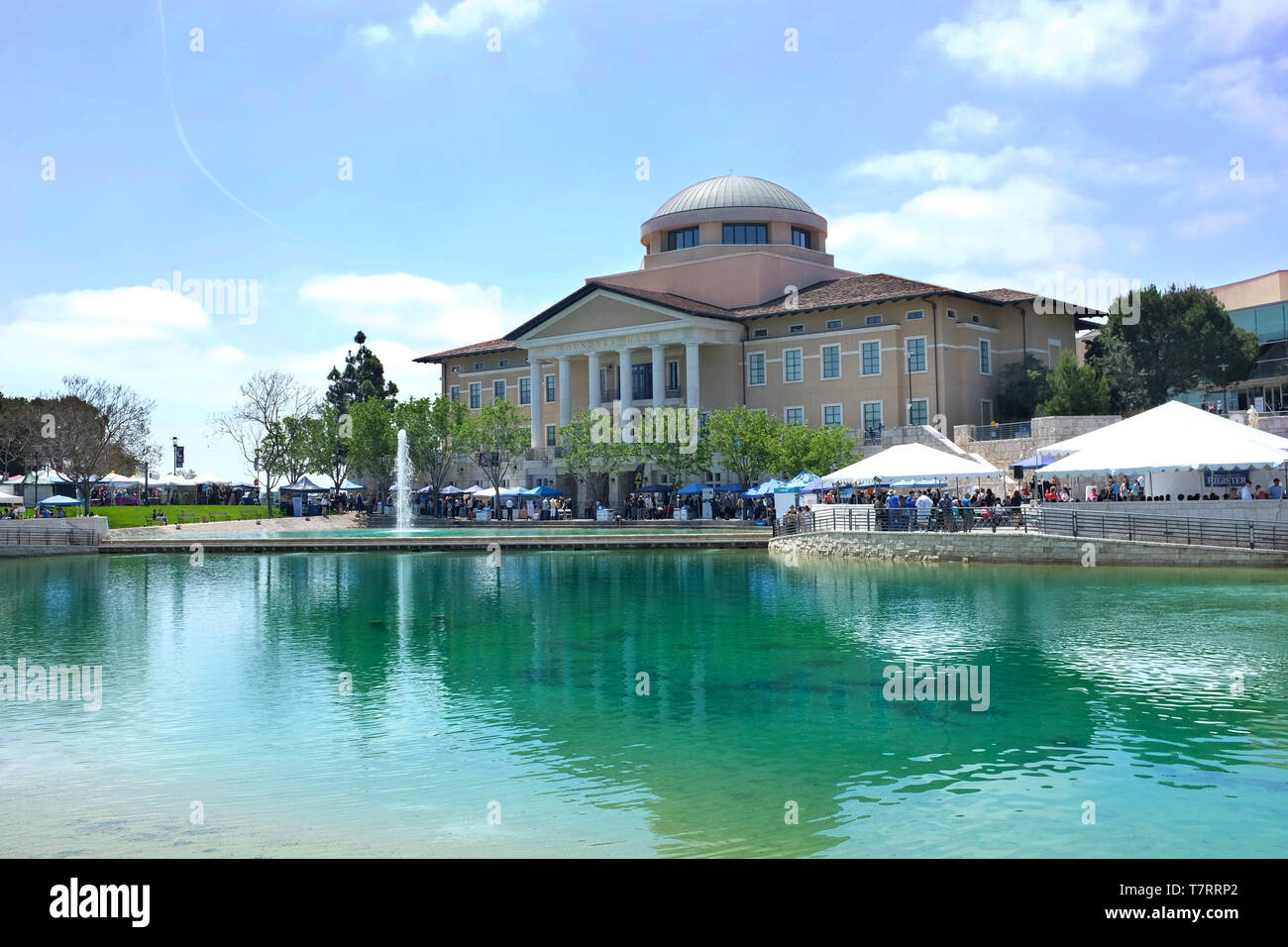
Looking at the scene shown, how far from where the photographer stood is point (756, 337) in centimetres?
6272

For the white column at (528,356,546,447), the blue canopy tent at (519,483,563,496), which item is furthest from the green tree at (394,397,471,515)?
the blue canopy tent at (519,483,563,496)

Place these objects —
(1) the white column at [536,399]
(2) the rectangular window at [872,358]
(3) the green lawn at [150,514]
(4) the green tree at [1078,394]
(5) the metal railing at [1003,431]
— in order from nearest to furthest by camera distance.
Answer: (5) the metal railing at [1003,431], (4) the green tree at [1078,394], (3) the green lawn at [150,514], (2) the rectangular window at [872,358], (1) the white column at [536,399]

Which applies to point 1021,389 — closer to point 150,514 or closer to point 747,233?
point 747,233

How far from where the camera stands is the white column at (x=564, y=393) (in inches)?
2608

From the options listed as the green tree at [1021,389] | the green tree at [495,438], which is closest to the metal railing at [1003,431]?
the green tree at [1021,389]

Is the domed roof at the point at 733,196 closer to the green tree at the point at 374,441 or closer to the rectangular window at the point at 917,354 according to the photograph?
the rectangular window at the point at 917,354

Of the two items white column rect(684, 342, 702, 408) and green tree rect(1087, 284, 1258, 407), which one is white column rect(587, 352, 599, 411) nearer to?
white column rect(684, 342, 702, 408)

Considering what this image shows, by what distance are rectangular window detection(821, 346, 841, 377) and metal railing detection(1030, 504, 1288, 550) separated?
2718cm

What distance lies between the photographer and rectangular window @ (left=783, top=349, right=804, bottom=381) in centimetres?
6059

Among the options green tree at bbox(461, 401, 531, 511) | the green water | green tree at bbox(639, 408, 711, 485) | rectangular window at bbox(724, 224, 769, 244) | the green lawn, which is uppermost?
rectangular window at bbox(724, 224, 769, 244)

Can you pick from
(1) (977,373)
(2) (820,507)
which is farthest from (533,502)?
(2) (820,507)

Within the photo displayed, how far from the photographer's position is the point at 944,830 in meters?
9.41

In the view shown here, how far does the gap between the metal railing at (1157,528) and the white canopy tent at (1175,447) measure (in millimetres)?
1246
